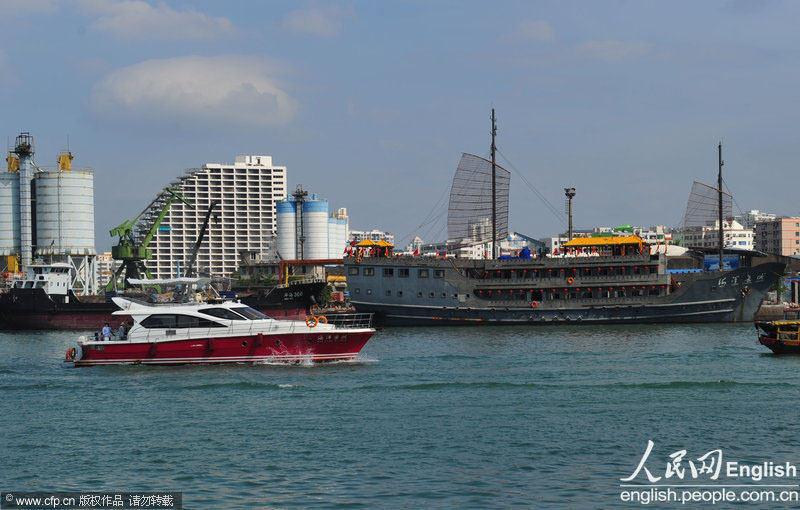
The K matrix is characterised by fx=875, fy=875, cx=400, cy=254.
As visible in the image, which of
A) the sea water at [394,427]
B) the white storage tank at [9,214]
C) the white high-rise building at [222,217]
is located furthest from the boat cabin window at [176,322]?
the white high-rise building at [222,217]

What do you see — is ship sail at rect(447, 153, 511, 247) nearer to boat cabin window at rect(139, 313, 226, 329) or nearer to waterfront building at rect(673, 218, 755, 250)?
boat cabin window at rect(139, 313, 226, 329)

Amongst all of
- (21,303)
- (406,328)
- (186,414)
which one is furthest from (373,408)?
(21,303)

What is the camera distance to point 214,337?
33.1 m

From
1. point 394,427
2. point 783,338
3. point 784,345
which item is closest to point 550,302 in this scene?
point 783,338

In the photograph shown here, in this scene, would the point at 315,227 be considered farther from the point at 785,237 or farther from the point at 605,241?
the point at 605,241

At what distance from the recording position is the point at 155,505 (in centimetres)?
1661

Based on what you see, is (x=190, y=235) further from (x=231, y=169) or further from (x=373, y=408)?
(x=373, y=408)

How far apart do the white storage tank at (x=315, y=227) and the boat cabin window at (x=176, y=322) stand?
130 m

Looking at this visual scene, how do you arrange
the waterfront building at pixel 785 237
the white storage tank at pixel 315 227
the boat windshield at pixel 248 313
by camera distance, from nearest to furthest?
the boat windshield at pixel 248 313 < the waterfront building at pixel 785 237 < the white storage tank at pixel 315 227

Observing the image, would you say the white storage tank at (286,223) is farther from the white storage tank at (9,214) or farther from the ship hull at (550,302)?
the ship hull at (550,302)

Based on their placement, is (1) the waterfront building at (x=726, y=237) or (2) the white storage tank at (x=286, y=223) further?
(1) the waterfront building at (x=726, y=237)

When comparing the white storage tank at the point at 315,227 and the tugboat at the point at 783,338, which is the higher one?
the white storage tank at the point at 315,227

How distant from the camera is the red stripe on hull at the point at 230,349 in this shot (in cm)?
3309

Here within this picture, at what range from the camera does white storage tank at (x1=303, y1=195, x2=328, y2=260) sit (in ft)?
537
